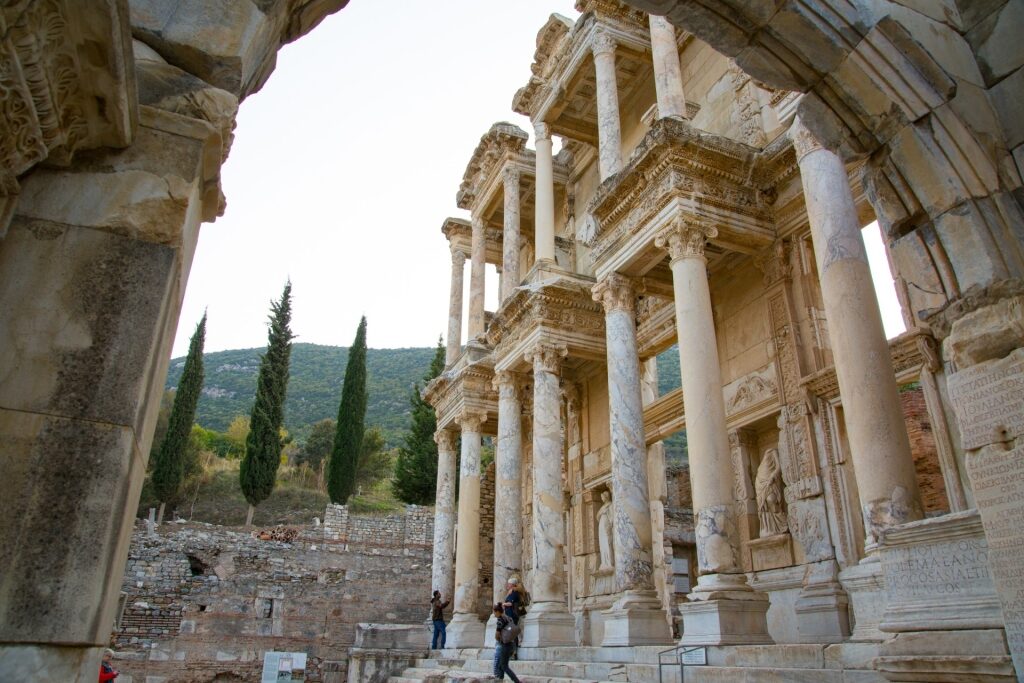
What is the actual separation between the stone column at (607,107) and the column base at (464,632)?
33.9 feet

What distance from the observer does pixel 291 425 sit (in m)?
77.2

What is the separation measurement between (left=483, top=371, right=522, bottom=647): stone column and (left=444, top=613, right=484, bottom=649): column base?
0.55 m

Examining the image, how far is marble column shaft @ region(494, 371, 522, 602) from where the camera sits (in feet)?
50.8

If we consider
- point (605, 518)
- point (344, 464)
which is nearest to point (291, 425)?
point (344, 464)

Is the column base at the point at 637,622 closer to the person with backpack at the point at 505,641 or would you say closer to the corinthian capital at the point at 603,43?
the person with backpack at the point at 505,641

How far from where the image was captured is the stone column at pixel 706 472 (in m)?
9.05

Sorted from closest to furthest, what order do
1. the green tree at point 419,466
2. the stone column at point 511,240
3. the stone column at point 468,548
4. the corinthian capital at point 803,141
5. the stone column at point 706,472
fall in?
1. the stone column at point 706,472
2. the corinthian capital at point 803,141
3. the stone column at point 468,548
4. the stone column at point 511,240
5. the green tree at point 419,466

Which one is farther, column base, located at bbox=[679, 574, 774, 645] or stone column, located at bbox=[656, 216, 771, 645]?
stone column, located at bbox=[656, 216, 771, 645]

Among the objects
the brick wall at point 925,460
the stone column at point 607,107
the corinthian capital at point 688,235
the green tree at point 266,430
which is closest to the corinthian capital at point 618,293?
the corinthian capital at point 688,235

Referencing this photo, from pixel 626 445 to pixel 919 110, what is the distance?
Answer: 824 centimetres

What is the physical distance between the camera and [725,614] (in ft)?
29.3

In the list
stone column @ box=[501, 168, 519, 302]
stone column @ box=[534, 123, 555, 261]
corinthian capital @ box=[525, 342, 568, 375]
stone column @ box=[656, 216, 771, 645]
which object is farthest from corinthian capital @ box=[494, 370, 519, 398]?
stone column @ box=[656, 216, 771, 645]

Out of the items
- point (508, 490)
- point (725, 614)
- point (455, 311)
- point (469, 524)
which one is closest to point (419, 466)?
point (455, 311)

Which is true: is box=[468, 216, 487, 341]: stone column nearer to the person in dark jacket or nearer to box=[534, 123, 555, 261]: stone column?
box=[534, 123, 555, 261]: stone column
